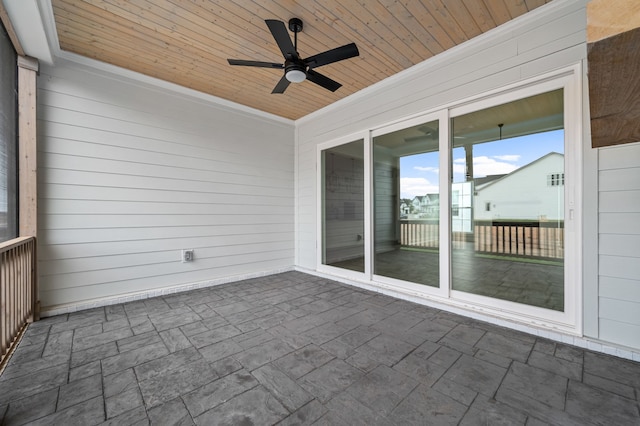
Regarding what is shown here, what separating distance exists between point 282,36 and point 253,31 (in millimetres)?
666

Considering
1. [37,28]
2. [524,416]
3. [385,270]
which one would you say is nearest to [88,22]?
[37,28]

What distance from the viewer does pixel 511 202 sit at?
267 centimetres

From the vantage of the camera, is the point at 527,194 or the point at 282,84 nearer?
the point at 527,194

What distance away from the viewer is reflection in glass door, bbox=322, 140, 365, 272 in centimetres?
411

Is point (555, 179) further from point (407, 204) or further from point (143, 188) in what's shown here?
point (143, 188)

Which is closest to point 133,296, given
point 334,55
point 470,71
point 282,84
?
point 282,84

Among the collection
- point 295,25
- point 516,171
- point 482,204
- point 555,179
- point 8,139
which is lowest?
point 482,204

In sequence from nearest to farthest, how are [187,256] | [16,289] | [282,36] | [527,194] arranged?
1. [282,36]
2. [16,289]
3. [527,194]
4. [187,256]

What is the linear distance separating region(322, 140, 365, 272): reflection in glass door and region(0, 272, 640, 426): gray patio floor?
1473 millimetres

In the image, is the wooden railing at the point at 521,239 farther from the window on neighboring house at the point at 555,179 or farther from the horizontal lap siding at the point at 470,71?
the horizontal lap siding at the point at 470,71

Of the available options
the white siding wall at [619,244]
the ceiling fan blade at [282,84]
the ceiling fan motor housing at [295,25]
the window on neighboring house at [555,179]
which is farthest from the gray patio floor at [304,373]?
the ceiling fan motor housing at [295,25]

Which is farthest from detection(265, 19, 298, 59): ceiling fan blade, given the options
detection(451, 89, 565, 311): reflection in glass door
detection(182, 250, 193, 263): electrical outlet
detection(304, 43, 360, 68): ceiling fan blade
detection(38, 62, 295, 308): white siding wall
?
detection(182, 250, 193, 263): electrical outlet

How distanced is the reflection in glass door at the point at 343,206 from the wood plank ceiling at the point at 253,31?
49.3 inches

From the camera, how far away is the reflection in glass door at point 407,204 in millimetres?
3221
